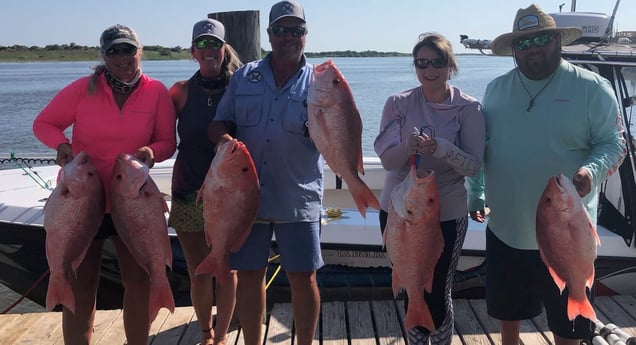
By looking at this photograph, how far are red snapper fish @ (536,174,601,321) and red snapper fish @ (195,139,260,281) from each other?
1284 mm

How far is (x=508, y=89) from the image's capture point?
2943 millimetres

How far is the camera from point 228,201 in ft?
9.27

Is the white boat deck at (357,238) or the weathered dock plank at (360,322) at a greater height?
the white boat deck at (357,238)

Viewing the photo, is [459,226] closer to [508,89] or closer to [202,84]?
[508,89]

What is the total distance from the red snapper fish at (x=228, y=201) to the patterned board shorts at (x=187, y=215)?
611mm

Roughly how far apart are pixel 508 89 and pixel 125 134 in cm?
188

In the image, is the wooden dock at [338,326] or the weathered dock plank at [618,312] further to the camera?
the weathered dock plank at [618,312]

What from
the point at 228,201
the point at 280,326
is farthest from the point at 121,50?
the point at 280,326

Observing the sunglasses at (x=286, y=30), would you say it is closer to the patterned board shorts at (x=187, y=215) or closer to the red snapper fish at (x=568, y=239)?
the patterned board shorts at (x=187, y=215)

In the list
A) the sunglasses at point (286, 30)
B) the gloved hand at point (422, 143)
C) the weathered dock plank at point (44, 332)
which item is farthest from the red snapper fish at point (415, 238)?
the weathered dock plank at point (44, 332)

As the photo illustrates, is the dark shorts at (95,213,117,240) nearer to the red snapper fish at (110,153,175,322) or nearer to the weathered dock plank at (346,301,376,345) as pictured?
the red snapper fish at (110,153,175,322)

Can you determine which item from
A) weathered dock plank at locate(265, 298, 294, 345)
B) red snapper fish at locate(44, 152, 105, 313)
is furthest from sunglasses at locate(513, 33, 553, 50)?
weathered dock plank at locate(265, 298, 294, 345)

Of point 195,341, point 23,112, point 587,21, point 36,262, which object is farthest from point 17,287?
point 23,112

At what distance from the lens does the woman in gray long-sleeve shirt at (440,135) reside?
283cm
